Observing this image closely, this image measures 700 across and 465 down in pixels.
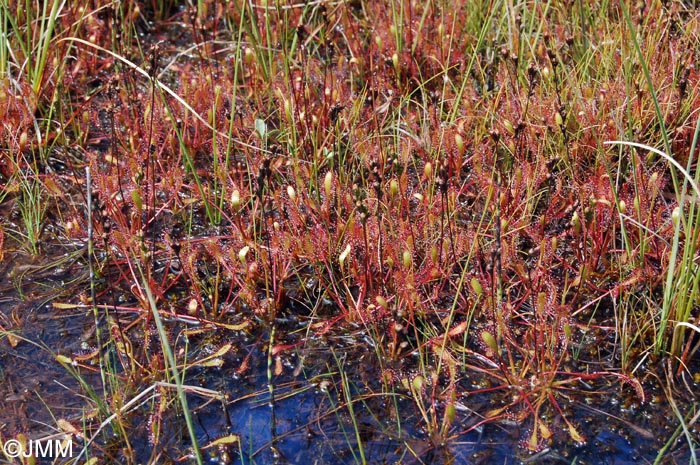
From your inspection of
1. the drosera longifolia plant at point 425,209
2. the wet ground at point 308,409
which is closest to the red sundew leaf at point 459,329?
the drosera longifolia plant at point 425,209

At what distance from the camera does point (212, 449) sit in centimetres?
211

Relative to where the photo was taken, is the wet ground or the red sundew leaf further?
the red sundew leaf

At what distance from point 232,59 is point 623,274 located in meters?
2.12

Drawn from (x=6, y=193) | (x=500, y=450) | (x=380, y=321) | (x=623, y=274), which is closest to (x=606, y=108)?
(x=623, y=274)

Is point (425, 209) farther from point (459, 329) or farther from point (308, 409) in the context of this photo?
point (308, 409)

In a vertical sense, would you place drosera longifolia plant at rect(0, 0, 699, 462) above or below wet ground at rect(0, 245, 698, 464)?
above

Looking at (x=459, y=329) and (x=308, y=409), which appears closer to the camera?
(x=308, y=409)

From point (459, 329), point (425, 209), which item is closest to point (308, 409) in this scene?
point (459, 329)

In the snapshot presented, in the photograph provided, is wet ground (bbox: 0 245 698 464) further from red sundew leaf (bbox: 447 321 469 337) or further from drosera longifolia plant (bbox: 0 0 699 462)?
red sundew leaf (bbox: 447 321 469 337)

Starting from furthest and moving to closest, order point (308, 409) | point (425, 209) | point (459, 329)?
point (425, 209) → point (459, 329) → point (308, 409)

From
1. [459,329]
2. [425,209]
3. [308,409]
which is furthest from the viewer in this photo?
[425,209]

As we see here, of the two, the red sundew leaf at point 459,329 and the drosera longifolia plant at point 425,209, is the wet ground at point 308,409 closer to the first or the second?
the drosera longifolia plant at point 425,209

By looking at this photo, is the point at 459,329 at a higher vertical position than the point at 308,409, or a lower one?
higher

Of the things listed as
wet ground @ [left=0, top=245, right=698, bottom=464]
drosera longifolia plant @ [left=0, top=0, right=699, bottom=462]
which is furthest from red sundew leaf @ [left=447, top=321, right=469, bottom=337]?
wet ground @ [left=0, top=245, right=698, bottom=464]
